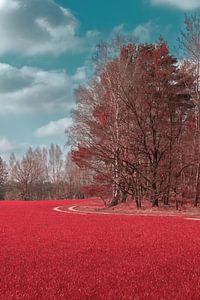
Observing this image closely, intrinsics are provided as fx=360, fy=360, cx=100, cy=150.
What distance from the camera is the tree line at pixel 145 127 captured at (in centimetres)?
2517

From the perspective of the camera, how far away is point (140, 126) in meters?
25.1

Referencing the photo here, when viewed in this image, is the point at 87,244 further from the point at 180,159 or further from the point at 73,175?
the point at 73,175

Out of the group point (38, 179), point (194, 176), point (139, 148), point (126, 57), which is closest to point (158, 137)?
point (139, 148)

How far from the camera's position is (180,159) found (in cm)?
2500

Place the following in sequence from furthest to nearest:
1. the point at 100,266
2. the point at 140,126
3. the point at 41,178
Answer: the point at 41,178, the point at 140,126, the point at 100,266

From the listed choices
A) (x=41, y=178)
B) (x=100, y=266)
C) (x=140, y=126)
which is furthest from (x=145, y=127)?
(x=41, y=178)

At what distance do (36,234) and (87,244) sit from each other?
2839mm

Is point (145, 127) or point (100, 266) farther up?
point (145, 127)

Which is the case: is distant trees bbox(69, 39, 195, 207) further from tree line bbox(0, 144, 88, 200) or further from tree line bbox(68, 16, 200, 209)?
tree line bbox(0, 144, 88, 200)

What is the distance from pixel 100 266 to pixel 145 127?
19.9m

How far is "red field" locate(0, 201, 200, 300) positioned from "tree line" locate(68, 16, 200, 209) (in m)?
14.0

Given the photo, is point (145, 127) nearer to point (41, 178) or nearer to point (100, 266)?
point (100, 266)

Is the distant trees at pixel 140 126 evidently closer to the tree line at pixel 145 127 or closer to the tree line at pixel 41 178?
the tree line at pixel 145 127

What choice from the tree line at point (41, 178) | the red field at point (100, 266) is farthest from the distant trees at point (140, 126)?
the tree line at point (41, 178)
